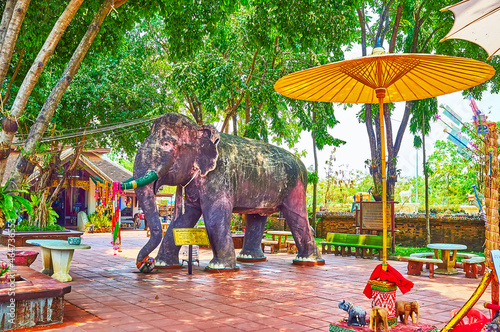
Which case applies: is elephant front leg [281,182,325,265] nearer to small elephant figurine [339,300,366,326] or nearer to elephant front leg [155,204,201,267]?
elephant front leg [155,204,201,267]

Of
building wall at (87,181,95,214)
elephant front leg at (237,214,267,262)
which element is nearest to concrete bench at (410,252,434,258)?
elephant front leg at (237,214,267,262)

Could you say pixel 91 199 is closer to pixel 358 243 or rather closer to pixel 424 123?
pixel 358 243

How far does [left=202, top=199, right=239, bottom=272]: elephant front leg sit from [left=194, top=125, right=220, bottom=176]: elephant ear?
663 millimetres

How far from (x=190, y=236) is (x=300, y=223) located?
8.95 ft

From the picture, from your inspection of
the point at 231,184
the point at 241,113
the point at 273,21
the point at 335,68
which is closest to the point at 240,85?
the point at 273,21

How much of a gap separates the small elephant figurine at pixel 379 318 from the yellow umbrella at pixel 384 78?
0.52m

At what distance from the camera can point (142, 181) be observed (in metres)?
7.80

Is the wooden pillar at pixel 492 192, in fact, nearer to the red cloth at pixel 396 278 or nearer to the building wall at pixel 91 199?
the red cloth at pixel 396 278

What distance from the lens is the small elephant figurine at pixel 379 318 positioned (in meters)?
3.71

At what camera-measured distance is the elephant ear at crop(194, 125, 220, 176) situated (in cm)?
854

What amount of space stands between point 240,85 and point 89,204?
14.5 meters

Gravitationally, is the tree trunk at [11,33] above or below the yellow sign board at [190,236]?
above

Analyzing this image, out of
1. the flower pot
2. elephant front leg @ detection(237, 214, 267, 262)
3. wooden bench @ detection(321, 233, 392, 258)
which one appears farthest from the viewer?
wooden bench @ detection(321, 233, 392, 258)

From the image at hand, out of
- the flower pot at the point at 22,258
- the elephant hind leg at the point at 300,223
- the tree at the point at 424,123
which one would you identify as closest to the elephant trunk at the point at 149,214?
the flower pot at the point at 22,258
